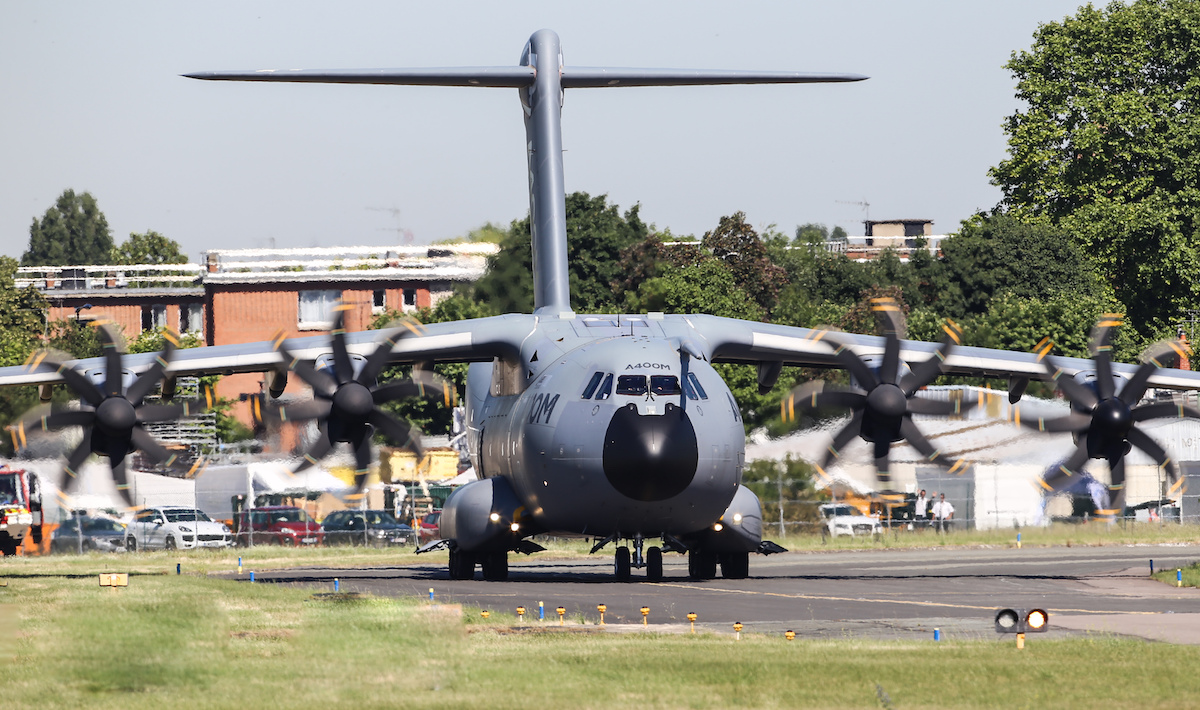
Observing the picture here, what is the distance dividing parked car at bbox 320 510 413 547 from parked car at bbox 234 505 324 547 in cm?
42

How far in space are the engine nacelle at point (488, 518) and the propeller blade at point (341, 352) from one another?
10.0 ft

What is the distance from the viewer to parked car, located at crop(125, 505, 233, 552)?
4631 centimetres

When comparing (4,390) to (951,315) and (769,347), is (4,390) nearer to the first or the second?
(769,347)

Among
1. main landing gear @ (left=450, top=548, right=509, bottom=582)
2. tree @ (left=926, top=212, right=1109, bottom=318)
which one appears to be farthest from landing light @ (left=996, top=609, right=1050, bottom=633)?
tree @ (left=926, top=212, right=1109, bottom=318)

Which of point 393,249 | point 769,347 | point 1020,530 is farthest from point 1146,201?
point 769,347

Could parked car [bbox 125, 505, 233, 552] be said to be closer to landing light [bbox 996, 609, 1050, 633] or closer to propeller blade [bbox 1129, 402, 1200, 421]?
propeller blade [bbox 1129, 402, 1200, 421]

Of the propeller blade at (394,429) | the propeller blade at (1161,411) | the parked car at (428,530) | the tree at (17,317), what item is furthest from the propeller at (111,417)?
the tree at (17,317)

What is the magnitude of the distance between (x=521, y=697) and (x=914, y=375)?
52.7ft

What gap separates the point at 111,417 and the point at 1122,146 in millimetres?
51615

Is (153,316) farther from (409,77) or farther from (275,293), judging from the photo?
(409,77)

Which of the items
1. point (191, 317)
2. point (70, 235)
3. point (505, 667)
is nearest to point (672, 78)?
point (505, 667)

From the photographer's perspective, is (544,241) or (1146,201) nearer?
(544,241)

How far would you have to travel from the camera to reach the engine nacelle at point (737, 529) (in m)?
27.1

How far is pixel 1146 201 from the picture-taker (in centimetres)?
6644
